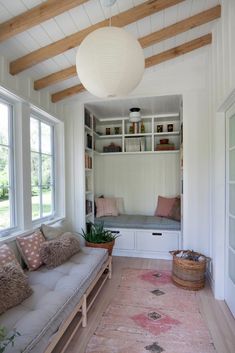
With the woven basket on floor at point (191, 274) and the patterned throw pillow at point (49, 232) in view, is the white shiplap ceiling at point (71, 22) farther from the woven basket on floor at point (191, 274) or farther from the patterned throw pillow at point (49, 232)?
the woven basket on floor at point (191, 274)

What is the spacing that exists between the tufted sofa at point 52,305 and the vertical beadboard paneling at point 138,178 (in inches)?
76.9

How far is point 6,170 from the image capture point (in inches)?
91.5

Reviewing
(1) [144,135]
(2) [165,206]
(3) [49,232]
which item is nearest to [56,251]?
(3) [49,232]

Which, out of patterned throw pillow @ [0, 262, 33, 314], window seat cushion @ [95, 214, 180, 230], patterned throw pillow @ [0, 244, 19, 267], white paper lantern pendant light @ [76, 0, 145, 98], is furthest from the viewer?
window seat cushion @ [95, 214, 180, 230]

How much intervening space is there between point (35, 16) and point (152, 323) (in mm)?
2770

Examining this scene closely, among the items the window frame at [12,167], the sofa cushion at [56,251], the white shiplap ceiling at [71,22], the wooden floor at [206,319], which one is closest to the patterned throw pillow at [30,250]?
the sofa cushion at [56,251]

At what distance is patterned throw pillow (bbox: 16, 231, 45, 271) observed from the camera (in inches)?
85.8

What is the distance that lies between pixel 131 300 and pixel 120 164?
8.34 feet

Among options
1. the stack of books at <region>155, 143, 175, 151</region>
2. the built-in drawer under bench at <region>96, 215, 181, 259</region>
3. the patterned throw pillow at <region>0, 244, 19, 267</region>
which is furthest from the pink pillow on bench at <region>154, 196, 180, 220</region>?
the patterned throw pillow at <region>0, 244, 19, 267</region>

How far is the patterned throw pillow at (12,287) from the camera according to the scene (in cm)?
149

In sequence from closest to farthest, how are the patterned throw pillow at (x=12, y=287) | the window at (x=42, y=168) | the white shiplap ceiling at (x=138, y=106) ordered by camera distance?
the patterned throw pillow at (x=12, y=287) → the window at (x=42, y=168) → the white shiplap ceiling at (x=138, y=106)

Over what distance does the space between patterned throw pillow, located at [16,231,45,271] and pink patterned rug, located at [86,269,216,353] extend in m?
0.83

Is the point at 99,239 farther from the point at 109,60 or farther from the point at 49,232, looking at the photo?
the point at 109,60

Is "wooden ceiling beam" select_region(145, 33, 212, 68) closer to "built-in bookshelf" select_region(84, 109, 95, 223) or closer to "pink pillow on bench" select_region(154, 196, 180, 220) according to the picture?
"built-in bookshelf" select_region(84, 109, 95, 223)
